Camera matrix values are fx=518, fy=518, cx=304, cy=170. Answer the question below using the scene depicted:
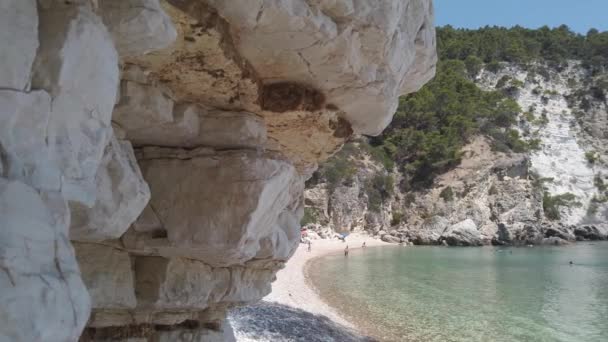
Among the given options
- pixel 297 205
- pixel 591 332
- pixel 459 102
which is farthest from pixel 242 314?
pixel 459 102

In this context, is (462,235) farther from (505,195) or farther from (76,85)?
(76,85)

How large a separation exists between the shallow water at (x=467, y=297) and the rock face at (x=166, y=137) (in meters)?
8.75

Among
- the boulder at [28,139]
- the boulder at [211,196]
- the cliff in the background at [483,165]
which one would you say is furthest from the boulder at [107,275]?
the cliff in the background at [483,165]

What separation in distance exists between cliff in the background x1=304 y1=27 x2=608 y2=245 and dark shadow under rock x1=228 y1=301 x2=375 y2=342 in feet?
109

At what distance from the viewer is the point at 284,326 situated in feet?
34.7

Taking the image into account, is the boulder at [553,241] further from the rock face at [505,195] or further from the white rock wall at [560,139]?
the white rock wall at [560,139]

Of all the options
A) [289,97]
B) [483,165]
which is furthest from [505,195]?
[289,97]

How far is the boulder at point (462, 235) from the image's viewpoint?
4707 cm

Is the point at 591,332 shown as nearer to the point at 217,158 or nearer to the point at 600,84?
the point at 217,158

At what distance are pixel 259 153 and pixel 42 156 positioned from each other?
2251 mm

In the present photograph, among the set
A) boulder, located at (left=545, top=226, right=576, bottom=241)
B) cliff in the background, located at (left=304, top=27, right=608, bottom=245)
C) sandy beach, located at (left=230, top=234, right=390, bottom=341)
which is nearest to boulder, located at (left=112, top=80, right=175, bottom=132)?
sandy beach, located at (left=230, top=234, right=390, bottom=341)

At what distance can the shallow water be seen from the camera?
525 inches

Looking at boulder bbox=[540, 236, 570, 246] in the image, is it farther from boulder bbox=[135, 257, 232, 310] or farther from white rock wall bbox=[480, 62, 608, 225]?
boulder bbox=[135, 257, 232, 310]

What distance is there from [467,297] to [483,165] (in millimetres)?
36360
